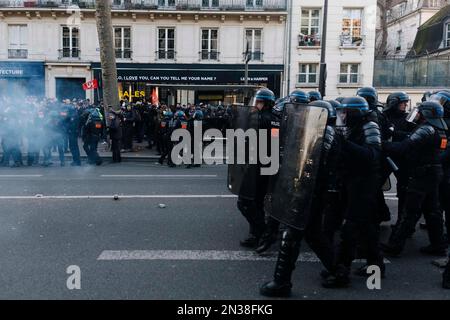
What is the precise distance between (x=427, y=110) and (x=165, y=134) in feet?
31.7

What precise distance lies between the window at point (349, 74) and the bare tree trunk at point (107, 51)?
15.7 meters

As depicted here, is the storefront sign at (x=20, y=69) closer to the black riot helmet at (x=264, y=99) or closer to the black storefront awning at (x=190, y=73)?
the black storefront awning at (x=190, y=73)

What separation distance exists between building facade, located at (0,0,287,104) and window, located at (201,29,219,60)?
0.19 ft

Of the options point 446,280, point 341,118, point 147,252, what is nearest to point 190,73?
point 147,252

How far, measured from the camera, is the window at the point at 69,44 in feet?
87.9

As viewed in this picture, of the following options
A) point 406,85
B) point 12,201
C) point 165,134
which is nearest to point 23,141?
point 165,134

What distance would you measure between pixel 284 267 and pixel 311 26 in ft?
82.6

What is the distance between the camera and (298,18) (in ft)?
88.0

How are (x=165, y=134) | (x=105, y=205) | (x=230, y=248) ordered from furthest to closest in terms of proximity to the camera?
(x=165, y=134), (x=105, y=205), (x=230, y=248)

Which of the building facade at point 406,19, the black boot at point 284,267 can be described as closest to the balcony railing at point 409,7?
the building facade at point 406,19

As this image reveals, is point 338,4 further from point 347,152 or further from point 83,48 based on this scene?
point 347,152

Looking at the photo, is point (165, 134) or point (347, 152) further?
point (165, 134)

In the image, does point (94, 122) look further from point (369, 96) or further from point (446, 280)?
Result: point (446, 280)

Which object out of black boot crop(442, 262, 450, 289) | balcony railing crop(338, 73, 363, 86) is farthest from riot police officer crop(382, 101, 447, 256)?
balcony railing crop(338, 73, 363, 86)
